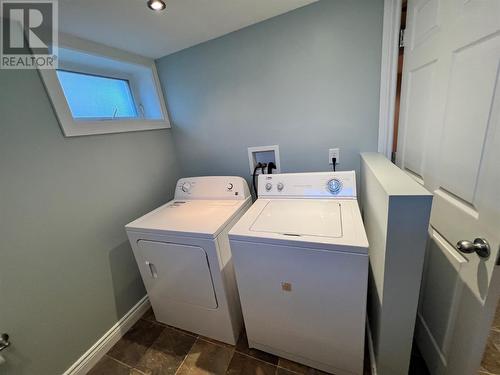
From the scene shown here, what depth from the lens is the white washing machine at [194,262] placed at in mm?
1240

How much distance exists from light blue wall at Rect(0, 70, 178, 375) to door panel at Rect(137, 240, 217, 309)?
12.9 inches

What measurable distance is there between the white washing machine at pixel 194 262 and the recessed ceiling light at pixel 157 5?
1125 mm

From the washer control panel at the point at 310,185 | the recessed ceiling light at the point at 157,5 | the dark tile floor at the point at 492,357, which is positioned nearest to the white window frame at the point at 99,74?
the recessed ceiling light at the point at 157,5

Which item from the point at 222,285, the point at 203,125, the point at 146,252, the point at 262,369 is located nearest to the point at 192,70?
the point at 203,125

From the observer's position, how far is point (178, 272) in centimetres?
136

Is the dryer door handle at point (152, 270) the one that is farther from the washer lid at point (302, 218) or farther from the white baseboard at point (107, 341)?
the washer lid at point (302, 218)

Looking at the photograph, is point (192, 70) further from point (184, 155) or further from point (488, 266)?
point (488, 266)

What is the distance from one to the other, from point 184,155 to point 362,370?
2.09 metres

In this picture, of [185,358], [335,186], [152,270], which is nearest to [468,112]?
[335,186]

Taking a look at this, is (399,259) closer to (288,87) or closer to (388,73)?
(388,73)

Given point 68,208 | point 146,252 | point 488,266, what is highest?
point 68,208

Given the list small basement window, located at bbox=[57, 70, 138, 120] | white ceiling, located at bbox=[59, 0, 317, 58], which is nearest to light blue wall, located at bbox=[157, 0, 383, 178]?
white ceiling, located at bbox=[59, 0, 317, 58]

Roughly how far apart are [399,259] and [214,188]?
1292 millimetres

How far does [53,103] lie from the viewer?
1203 mm
